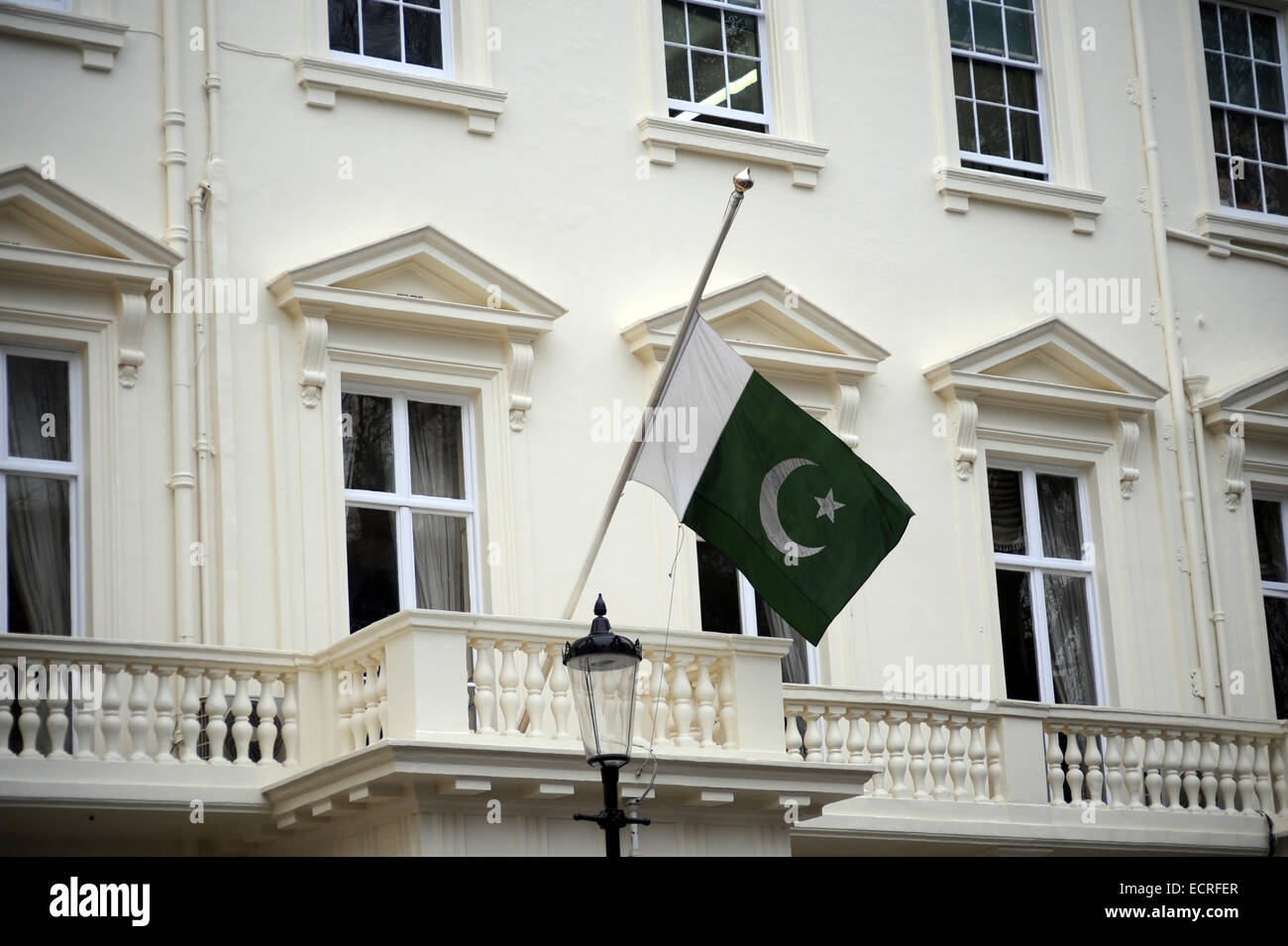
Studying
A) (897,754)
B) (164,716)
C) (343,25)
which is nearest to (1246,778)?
(897,754)

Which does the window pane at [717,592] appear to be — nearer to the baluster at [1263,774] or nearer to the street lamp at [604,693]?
the baluster at [1263,774]

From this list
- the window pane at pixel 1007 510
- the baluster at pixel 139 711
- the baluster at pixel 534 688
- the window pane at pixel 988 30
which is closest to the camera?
the baluster at pixel 139 711

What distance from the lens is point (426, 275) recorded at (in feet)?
52.1

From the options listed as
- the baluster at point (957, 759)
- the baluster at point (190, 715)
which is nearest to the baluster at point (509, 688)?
the baluster at point (190, 715)

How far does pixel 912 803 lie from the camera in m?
15.6

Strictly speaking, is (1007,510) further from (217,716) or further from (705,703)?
(217,716)

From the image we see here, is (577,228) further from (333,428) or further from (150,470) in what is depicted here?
(150,470)

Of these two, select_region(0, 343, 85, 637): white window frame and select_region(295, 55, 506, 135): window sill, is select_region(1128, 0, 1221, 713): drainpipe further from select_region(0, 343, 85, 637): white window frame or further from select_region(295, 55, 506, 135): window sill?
select_region(0, 343, 85, 637): white window frame

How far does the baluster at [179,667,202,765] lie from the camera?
43.3 ft

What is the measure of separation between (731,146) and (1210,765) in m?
6.08

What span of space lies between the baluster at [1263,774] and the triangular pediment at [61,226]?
916 cm

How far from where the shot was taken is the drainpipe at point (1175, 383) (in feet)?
60.1

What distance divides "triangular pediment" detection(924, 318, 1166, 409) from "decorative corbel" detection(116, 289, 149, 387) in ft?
20.9

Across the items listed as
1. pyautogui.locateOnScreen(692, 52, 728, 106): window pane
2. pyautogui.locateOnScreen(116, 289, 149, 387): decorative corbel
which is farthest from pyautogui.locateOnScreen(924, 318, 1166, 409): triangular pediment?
pyautogui.locateOnScreen(116, 289, 149, 387): decorative corbel
